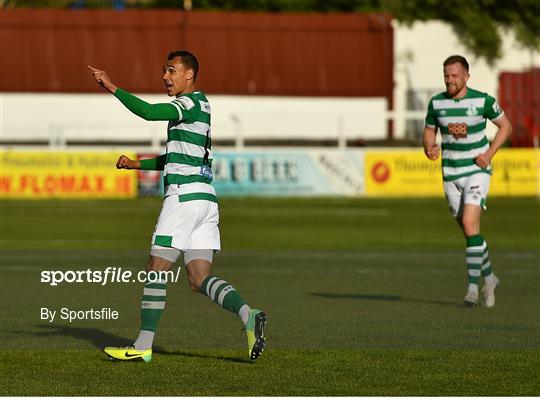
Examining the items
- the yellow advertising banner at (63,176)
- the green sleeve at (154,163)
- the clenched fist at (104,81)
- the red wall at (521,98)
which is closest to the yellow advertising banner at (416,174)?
the yellow advertising banner at (63,176)

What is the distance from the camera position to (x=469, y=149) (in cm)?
1416

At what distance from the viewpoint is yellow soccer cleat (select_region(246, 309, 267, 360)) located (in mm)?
10000

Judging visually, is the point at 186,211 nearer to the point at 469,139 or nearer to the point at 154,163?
the point at 154,163

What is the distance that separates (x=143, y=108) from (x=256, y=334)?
1.73 m

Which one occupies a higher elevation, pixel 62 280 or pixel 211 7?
pixel 211 7

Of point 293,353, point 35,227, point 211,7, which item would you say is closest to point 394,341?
point 293,353

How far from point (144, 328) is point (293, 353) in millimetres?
1155

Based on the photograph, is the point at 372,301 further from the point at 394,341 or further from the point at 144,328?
the point at 144,328

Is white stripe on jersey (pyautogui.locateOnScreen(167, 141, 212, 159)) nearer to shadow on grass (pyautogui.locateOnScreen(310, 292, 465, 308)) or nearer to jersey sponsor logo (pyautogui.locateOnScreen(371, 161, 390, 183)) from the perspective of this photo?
shadow on grass (pyautogui.locateOnScreen(310, 292, 465, 308))

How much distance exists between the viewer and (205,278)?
34.2 ft

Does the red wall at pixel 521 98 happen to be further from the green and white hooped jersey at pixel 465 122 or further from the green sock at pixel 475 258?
the green sock at pixel 475 258

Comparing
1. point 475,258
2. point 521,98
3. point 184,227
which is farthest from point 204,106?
point 521,98

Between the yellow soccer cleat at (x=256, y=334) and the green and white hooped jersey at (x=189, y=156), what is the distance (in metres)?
0.95

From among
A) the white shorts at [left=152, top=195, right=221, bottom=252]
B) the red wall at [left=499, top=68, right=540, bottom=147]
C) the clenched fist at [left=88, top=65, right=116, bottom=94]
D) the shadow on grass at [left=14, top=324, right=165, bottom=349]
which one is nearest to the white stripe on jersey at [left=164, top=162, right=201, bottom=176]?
the white shorts at [left=152, top=195, right=221, bottom=252]
